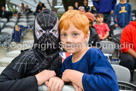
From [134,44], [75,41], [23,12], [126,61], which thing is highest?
[23,12]

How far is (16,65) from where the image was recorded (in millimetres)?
885

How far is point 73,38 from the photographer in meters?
0.83

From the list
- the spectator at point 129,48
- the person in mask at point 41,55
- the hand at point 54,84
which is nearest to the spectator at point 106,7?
the spectator at point 129,48

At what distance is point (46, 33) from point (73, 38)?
0.65 feet

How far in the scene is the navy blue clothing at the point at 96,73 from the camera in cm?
71

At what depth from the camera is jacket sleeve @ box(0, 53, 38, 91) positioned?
77 cm

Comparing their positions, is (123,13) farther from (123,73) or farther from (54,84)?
(54,84)

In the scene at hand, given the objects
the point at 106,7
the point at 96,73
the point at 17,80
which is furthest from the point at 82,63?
the point at 106,7

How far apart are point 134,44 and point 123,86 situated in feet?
4.25

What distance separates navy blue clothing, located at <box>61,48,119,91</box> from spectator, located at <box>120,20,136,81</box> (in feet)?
5.52

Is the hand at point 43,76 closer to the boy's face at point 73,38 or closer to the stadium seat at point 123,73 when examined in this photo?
the boy's face at point 73,38

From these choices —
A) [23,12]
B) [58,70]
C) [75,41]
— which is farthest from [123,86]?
[23,12]

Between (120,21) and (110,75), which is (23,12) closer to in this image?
(120,21)

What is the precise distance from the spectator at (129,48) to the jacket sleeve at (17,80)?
1865 millimetres
